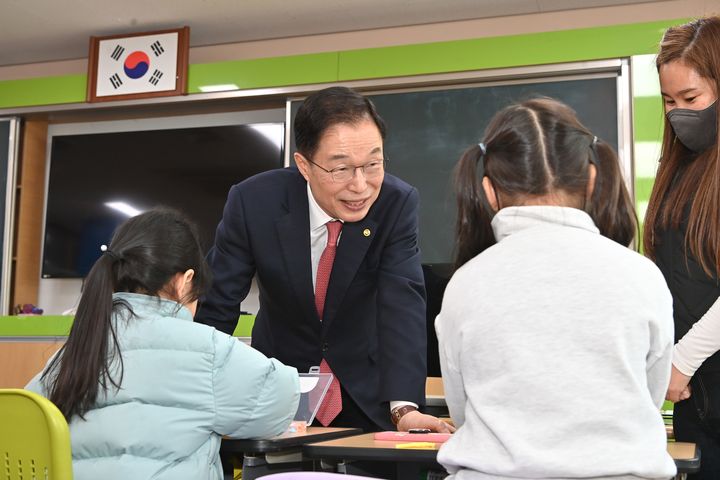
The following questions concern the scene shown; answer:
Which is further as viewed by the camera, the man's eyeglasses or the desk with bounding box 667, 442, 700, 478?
the man's eyeglasses

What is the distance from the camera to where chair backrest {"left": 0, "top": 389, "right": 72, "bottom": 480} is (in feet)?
4.54

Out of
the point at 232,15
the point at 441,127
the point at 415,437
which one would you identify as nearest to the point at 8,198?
the point at 232,15

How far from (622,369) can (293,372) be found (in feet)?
2.63

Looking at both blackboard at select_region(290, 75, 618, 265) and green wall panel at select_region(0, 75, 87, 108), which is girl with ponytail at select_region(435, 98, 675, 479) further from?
green wall panel at select_region(0, 75, 87, 108)

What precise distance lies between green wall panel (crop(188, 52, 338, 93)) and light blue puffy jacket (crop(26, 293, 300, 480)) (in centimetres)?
319

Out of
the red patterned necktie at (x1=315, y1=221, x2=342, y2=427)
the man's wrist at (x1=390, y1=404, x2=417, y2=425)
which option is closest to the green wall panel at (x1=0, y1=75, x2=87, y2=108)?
the red patterned necktie at (x1=315, y1=221, x2=342, y2=427)

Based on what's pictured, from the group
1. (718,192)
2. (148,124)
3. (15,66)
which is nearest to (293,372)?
(718,192)

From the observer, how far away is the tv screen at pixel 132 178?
5.03m

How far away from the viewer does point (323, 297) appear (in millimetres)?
2078

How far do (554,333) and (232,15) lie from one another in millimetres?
4169

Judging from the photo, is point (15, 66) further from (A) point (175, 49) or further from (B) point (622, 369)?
(B) point (622, 369)

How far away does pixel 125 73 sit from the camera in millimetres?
5035

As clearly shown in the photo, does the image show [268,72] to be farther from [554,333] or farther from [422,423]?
[554,333]

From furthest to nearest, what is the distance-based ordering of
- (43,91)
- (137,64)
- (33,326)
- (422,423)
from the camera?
(43,91)
(137,64)
(33,326)
(422,423)
